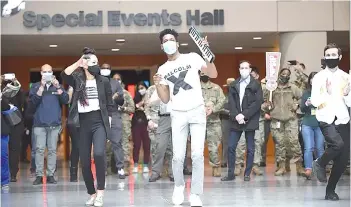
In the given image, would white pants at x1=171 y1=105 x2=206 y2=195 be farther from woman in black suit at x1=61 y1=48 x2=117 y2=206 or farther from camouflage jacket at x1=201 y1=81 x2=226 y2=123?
camouflage jacket at x1=201 y1=81 x2=226 y2=123

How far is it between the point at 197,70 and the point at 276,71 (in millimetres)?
4589

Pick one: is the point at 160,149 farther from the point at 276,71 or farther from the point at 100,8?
the point at 100,8

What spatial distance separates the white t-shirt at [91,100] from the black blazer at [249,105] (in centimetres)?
420

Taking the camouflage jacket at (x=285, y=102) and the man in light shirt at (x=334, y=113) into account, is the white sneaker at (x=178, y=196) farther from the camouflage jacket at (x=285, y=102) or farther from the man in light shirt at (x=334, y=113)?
the camouflage jacket at (x=285, y=102)

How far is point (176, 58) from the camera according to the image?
31.7 ft

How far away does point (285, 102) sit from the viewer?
47.2 feet

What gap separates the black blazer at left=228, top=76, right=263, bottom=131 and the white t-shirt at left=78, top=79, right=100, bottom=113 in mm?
4201

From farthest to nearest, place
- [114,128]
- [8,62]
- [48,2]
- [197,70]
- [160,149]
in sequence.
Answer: [8,62] → [48,2] → [114,128] → [160,149] → [197,70]

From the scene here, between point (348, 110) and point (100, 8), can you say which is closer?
point (348, 110)

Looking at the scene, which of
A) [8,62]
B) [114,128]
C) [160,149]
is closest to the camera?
[160,149]

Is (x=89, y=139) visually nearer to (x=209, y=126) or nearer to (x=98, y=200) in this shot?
(x=98, y=200)

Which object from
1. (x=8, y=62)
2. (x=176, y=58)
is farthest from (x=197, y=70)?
(x=8, y=62)

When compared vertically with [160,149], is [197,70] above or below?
above

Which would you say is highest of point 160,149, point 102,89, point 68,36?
point 68,36
